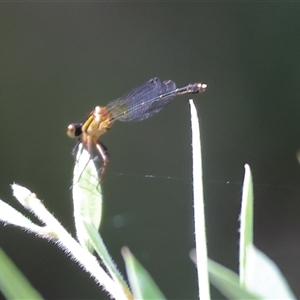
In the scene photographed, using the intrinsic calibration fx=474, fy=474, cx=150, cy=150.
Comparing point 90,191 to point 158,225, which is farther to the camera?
point 158,225

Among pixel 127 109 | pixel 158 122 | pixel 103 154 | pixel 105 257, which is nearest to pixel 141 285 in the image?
pixel 105 257

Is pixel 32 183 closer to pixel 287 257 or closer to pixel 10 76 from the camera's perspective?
pixel 10 76

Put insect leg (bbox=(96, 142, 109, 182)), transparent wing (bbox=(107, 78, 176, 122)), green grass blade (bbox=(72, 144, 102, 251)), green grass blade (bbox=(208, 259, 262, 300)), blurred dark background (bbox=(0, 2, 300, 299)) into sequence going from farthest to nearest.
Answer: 1. blurred dark background (bbox=(0, 2, 300, 299))
2. transparent wing (bbox=(107, 78, 176, 122))
3. insect leg (bbox=(96, 142, 109, 182))
4. green grass blade (bbox=(72, 144, 102, 251))
5. green grass blade (bbox=(208, 259, 262, 300))

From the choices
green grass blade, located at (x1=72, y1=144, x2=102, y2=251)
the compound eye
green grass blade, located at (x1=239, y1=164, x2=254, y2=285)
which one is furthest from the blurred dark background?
green grass blade, located at (x1=239, y1=164, x2=254, y2=285)

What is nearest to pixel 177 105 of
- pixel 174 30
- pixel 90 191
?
pixel 174 30

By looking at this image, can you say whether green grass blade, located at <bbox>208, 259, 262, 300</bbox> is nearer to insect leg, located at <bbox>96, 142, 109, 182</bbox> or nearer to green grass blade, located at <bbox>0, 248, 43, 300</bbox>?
green grass blade, located at <bbox>0, 248, 43, 300</bbox>

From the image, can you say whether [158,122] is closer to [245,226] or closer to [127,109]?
[127,109]
